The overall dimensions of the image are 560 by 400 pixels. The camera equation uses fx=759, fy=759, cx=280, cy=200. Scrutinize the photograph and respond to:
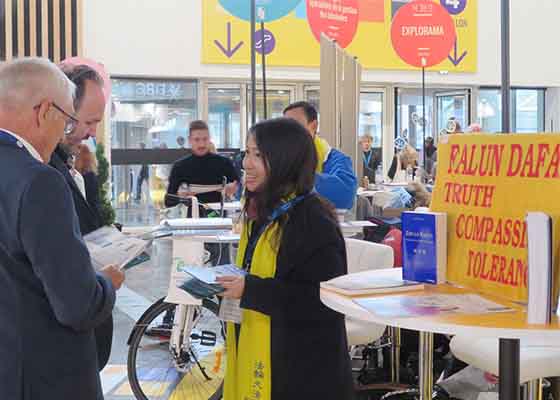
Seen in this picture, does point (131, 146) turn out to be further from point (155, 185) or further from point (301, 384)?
point (301, 384)

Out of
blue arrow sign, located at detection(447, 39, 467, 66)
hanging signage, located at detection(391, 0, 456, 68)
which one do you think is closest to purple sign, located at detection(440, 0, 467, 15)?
blue arrow sign, located at detection(447, 39, 467, 66)

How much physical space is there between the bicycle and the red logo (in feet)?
25.5

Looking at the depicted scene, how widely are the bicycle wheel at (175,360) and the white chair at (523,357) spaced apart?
147cm

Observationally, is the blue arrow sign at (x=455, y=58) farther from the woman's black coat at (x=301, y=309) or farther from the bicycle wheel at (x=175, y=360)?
the woman's black coat at (x=301, y=309)

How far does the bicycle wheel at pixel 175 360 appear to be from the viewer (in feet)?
12.7

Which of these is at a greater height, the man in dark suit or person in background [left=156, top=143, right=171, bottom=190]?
the man in dark suit

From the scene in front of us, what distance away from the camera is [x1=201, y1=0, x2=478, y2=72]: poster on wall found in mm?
11445

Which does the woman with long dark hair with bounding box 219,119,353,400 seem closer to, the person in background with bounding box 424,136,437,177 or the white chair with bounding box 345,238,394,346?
the white chair with bounding box 345,238,394,346

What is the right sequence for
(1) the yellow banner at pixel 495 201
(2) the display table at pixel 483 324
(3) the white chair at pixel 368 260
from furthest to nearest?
(3) the white chair at pixel 368 260 → (1) the yellow banner at pixel 495 201 → (2) the display table at pixel 483 324

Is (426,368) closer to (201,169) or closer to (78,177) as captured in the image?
(78,177)

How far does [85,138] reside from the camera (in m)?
2.30

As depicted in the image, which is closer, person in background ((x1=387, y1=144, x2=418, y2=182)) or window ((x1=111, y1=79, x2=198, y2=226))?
person in background ((x1=387, y1=144, x2=418, y2=182))

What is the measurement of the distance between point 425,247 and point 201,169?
410 cm

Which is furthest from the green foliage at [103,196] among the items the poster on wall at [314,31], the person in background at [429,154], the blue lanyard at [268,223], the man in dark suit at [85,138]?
the person in background at [429,154]
